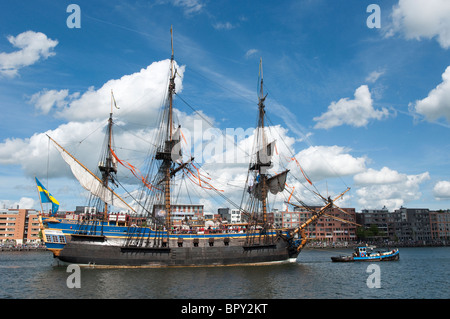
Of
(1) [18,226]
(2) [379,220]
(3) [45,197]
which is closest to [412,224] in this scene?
(2) [379,220]

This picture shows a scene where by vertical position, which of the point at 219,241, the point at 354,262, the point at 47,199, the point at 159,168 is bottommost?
the point at 354,262

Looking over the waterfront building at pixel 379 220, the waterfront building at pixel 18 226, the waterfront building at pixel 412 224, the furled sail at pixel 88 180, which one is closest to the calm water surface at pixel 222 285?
the furled sail at pixel 88 180

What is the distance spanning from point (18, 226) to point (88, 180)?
385 ft

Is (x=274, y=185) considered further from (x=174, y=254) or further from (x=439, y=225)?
(x=439, y=225)

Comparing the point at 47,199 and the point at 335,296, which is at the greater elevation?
the point at 47,199

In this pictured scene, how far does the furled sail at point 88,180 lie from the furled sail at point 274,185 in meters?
25.0

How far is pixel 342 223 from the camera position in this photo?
167 meters

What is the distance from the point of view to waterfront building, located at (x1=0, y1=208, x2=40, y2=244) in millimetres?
153500

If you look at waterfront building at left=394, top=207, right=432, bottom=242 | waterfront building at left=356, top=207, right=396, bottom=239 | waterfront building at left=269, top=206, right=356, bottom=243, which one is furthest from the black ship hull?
waterfront building at left=394, top=207, right=432, bottom=242

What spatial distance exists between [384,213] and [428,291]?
16094cm

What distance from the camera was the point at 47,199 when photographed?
56469 millimetres
